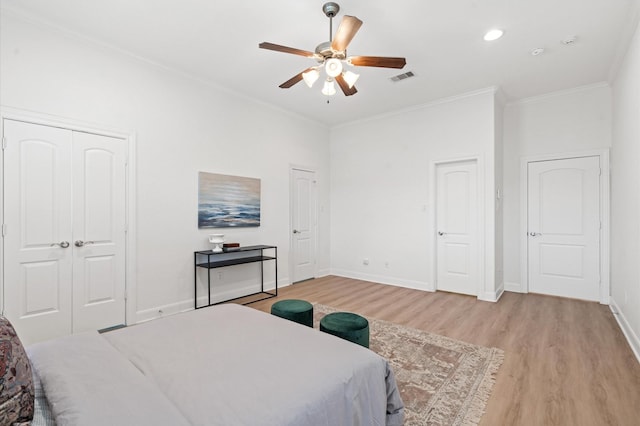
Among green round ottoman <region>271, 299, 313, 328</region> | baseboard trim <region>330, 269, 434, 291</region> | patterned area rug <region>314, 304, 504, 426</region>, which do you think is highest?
green round ottoman <region>271, 299, 313, 328</region>

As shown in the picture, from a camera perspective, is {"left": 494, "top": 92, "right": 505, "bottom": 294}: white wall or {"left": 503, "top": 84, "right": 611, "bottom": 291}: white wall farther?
Result: {"left": 494, "top": 92, "right": 505, "bottom": 294}: white wall

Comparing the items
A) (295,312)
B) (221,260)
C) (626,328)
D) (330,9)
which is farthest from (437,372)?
(330,9)

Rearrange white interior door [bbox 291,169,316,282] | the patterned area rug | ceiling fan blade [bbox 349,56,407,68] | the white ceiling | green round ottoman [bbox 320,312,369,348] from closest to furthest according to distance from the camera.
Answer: the patterned area rug
green round ottoman [bbox 320,312,369,348]
ceiling fan blade [bbox 349,56,407,68]
the white ceiling
white interior door [bbox 291,169,316,282]

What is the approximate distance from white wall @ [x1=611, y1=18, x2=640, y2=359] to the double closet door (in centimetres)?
518

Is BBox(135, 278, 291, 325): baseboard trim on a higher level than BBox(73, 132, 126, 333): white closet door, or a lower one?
lower

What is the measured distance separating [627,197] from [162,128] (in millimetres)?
5278

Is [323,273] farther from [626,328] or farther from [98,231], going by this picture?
[626,328]

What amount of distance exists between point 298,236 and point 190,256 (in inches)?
83.1

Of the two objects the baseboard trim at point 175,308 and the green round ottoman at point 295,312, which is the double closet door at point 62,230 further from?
the green round ottoman at point 295,312

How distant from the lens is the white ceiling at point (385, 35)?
2766mm

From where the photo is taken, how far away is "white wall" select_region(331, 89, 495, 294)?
466 centimetres

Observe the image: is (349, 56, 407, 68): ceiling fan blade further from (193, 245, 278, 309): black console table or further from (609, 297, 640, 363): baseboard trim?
(609, 297, 640, 363): baseboard trim

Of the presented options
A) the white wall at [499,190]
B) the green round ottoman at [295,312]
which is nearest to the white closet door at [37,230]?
the green round ottoman at [295,312]

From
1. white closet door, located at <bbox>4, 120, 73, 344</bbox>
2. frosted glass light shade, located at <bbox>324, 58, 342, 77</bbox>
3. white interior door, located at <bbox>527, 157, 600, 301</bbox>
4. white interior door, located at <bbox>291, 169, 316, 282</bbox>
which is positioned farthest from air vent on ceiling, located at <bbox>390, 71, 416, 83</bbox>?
white closet door, located at <bbox>4, 120, 73, 344</bbox>
